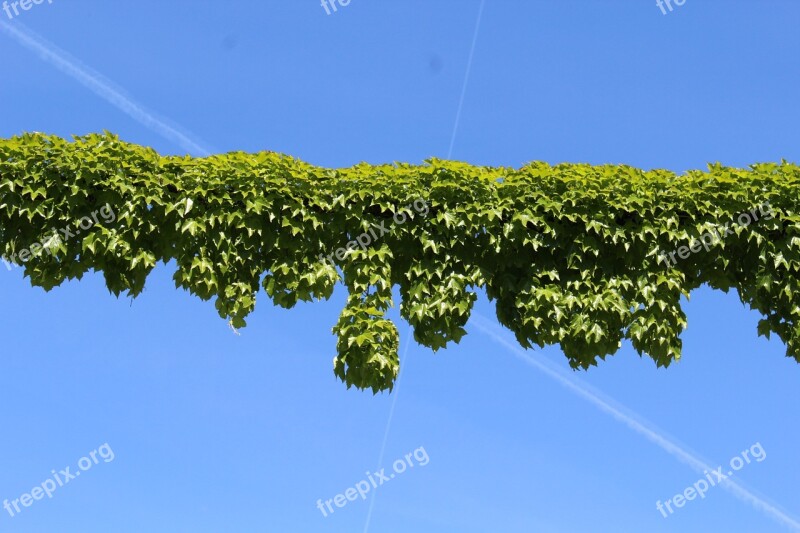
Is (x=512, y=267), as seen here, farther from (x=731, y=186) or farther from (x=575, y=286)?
(x=731, y=186)

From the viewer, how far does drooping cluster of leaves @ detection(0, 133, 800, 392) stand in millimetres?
12227

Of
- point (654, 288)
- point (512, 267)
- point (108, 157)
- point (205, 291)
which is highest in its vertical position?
point (108, 157)

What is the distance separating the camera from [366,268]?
40.2 ft

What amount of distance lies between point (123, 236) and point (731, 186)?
23.1 ft

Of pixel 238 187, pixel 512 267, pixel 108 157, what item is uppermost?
pixel 108 157

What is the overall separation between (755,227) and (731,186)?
21.9 inches

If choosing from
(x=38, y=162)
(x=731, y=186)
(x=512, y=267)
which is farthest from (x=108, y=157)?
(x=731, y=186)

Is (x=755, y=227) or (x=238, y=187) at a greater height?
(x=238, y=187)

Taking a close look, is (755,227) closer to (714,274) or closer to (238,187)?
(714,274)

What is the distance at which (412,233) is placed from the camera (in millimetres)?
12375

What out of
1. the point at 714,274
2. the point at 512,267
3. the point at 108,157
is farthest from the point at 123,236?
the point at 714,274

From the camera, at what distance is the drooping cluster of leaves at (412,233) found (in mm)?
12227

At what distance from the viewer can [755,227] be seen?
12492mm

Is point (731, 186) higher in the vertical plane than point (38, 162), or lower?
lower
